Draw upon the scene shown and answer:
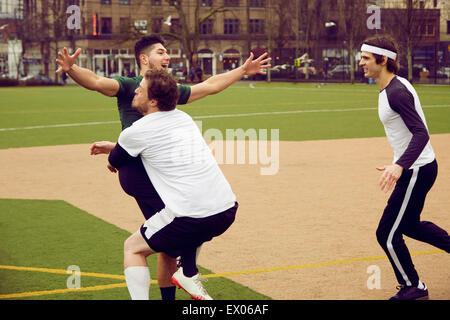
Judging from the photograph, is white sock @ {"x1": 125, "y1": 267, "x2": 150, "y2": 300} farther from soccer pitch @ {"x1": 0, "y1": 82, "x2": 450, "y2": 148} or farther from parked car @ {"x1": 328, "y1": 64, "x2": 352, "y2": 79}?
parked car @ {"x1": 328, "y1": 64, "x2": 352, "y2": 79}

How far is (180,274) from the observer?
16.2 feet

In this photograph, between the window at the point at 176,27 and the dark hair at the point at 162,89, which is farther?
the window at the point at 176,27

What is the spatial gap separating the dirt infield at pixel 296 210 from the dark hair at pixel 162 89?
197 centimetres

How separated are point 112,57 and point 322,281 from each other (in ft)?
273

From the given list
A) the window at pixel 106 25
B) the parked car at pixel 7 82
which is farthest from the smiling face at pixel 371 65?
the window at pixel 106 25

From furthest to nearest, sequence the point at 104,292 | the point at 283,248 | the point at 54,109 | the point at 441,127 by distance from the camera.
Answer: the point at 54,109 < the point at 441,127 < the point at 283,248 < the point at 104,292

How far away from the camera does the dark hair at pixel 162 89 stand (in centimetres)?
438

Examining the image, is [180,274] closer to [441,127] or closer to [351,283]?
[351,283]

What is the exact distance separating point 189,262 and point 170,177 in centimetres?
78

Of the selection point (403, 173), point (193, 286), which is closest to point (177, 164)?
point (193, 286)

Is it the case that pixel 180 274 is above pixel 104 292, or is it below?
above

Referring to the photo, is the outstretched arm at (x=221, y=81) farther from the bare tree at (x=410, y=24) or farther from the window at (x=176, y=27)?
the window at (x=176, y=27)

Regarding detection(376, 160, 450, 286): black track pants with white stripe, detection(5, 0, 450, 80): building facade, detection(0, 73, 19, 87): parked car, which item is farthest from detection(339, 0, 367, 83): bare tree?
detection(376, 160, 450, 286): black track pants with white stripe
